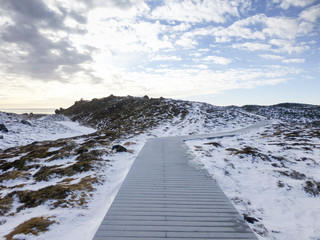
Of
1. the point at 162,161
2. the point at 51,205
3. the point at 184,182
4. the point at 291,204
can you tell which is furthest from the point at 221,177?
the point at 51,205

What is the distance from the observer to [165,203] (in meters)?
7.09

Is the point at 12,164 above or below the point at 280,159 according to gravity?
below

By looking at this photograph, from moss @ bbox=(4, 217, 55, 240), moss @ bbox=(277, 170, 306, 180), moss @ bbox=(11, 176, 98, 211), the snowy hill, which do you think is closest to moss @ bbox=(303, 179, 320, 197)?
the snowy hill

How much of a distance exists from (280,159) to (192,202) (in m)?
9.83

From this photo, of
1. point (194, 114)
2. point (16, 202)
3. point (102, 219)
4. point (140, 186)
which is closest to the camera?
point (102, 219)

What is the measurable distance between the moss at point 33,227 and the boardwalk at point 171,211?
1.82m

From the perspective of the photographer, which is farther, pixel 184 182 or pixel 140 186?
pixel 184 182

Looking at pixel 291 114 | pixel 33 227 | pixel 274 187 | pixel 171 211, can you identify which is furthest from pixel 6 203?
pixel 291 114

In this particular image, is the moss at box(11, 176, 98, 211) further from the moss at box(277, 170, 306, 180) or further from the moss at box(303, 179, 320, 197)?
the moss at box(277, 170, 306, 180)

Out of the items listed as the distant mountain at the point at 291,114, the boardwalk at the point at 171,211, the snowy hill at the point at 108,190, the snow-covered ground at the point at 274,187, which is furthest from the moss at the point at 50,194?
the distant mountain at the point at 291,114

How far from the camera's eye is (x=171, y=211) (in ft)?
21.4

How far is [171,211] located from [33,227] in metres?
4.36

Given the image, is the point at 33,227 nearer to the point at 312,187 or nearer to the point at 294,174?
the point at 312,187

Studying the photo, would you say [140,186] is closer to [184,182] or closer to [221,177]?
[184,182]
